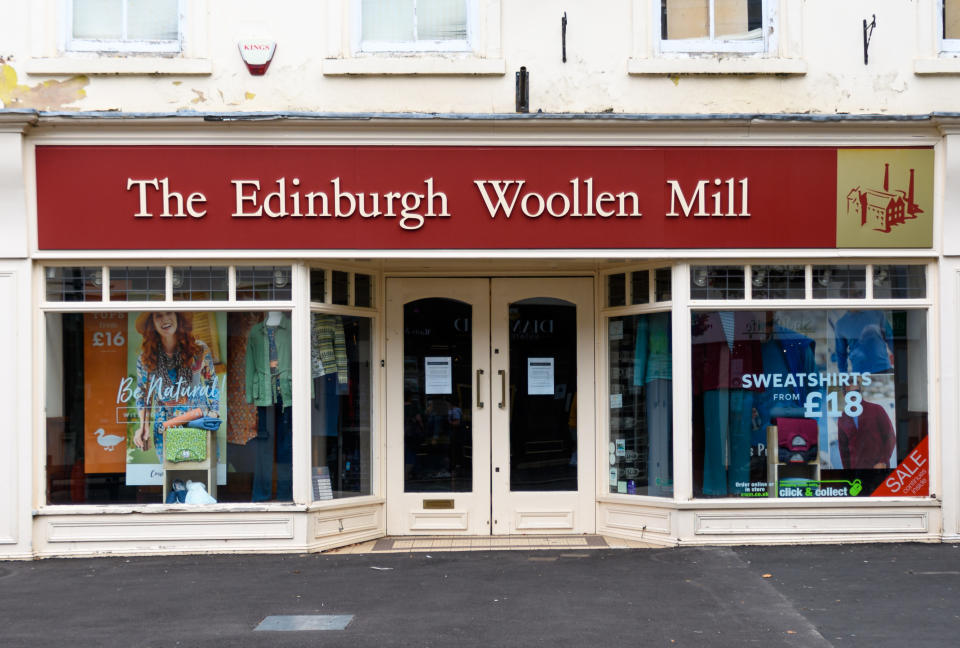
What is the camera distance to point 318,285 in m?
10.1

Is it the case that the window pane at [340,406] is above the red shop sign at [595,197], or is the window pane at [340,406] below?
below

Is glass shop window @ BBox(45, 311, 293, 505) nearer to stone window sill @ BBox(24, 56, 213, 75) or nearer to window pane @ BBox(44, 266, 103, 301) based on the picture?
window pane @ BBox(44, 266, 103, 301)

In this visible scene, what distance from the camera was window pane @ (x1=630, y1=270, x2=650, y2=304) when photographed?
10.3 metres

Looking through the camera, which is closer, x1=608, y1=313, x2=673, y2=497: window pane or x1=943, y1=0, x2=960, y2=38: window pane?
x1=943, y1=0, x2=960, y2=38: window pane

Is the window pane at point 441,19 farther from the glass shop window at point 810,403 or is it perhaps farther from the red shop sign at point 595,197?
the glass shop window at point 810,403

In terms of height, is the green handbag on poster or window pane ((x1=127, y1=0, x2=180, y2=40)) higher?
window pane ((x1=127, y1=0, x2=180, y2=40))

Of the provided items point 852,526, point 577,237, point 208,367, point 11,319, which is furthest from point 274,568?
point 852,526

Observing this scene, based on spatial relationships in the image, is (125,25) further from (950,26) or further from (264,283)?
(950,26)

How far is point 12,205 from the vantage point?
31.5 feet

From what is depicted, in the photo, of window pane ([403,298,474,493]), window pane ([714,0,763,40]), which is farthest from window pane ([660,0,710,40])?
window pane ([403,298,474,493])

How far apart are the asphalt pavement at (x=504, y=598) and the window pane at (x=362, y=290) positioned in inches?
97.2

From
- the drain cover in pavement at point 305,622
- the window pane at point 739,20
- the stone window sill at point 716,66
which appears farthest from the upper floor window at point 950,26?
the drain cover in pavement at point 305,622

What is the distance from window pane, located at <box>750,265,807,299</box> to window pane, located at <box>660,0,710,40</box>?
2.28 m

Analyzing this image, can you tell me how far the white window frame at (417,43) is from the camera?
9984mm
